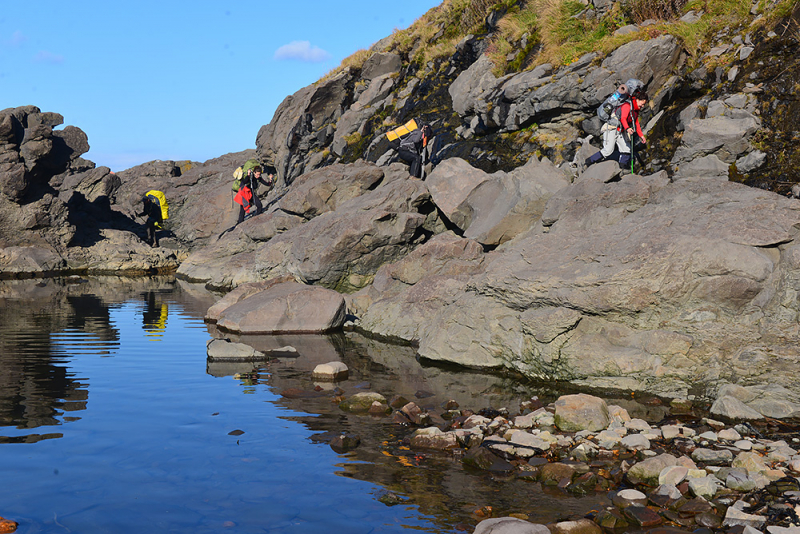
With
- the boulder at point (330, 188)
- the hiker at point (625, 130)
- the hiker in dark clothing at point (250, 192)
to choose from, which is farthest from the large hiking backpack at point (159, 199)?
the hiker at point (625, 130)

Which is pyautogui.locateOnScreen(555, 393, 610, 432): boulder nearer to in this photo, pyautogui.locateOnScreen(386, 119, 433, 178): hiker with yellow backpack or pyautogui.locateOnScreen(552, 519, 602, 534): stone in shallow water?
pyautogui.locateOnScreen(552, 519, 602, 534): stone in shallow water

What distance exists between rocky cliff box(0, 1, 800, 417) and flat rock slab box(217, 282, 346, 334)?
4.00ft

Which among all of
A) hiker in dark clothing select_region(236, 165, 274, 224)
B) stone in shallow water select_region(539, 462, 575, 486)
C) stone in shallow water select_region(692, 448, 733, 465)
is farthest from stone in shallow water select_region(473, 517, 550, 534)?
hiker in dark clothing select_region(236, 165, 274, 224)

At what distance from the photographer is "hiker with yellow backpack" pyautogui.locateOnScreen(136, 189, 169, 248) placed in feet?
164

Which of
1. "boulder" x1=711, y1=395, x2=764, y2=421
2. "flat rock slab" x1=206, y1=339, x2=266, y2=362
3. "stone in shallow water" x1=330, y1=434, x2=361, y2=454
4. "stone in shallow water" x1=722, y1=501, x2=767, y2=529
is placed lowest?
"stone in shallow water" x1=722, y1=501, x2=767, y2=529

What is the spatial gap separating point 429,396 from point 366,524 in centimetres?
572

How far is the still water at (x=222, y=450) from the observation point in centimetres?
714

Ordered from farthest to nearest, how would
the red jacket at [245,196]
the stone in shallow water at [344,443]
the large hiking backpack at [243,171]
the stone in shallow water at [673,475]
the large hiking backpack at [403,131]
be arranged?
1. the red jacket at [245,196]
2. the large hiking backpack at [243,171]
3. the large hiking backpack at [403,131]
4. the stone in shallow water at [344,443]
5. the stone in shallow water at [673,475]

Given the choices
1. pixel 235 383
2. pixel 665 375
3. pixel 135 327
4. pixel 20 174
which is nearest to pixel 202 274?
pixel 20 174

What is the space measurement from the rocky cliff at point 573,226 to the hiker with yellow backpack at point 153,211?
10.2 metres

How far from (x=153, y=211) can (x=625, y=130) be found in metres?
40.5

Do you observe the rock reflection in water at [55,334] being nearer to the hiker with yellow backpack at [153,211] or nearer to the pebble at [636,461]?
the pebble at [636,461]

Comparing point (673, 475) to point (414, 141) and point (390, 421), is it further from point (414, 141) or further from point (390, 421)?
point (414, 141)

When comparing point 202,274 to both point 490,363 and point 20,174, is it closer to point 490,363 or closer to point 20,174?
point 20,174
